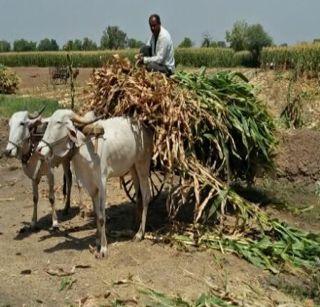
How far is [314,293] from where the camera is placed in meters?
6.53

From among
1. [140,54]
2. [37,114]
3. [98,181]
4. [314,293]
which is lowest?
[314,293]

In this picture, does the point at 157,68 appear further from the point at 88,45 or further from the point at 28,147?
the point at 88,45

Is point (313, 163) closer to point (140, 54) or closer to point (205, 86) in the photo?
point (205, 86)

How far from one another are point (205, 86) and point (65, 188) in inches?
114

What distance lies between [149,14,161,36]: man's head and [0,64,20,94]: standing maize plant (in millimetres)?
22053

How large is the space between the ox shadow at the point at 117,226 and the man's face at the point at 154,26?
265cm

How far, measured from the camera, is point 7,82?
29.2m

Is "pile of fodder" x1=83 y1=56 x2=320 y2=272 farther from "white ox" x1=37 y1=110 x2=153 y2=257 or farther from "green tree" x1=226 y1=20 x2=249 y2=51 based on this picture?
"green tree" x1=226 y1=20 x2=249 y2=51

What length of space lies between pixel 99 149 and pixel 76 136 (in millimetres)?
348

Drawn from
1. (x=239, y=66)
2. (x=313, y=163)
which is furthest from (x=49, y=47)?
(x=313, y=163)

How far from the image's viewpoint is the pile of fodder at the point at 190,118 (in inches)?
308

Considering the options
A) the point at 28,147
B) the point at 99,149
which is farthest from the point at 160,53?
the point at 28,147

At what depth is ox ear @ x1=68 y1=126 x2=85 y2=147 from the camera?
693 cm

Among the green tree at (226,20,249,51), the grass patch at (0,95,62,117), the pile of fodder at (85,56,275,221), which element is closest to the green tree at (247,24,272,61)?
the green tree at (226,20,249,51)
